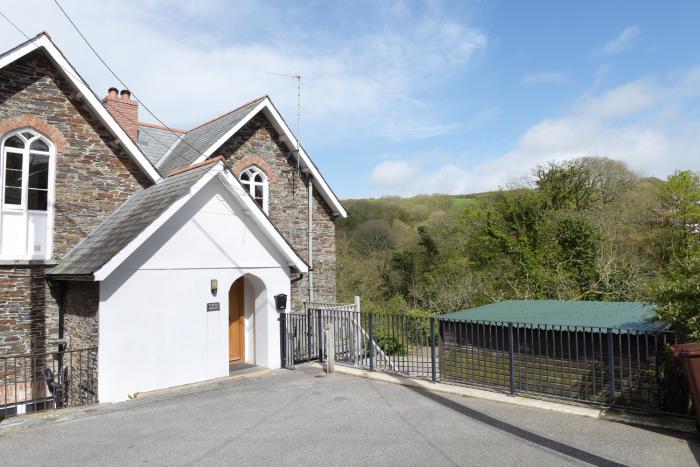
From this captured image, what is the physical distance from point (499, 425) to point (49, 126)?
38.0ft

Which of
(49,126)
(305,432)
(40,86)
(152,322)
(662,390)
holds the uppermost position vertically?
(40,86)

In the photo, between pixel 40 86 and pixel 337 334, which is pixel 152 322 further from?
pixel 40 86

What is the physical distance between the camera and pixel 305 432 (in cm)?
743

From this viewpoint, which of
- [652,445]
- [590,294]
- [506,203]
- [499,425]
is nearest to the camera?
[652,445]

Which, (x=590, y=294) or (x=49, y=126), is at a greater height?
(x=49, y=126)

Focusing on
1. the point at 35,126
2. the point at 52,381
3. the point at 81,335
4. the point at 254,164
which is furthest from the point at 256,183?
the point at 52,381

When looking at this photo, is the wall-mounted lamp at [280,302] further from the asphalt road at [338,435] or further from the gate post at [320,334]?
the asphalt road at [338,435]

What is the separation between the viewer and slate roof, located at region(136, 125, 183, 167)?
16322 millimetres

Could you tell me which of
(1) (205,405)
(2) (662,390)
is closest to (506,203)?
(2) (662,390)

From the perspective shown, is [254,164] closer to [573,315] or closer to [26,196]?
[26,196]

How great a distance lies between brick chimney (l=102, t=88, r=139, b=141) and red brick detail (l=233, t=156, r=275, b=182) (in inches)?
142

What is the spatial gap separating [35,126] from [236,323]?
669 cm

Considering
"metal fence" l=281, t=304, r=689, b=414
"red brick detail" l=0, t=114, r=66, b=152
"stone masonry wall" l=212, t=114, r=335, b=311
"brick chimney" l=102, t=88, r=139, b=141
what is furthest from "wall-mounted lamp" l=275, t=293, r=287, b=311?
"brick chimney" l=102, t=88, r=139, b=141

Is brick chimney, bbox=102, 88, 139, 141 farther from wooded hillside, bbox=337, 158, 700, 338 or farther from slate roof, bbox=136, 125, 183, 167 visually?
wooded hillside, bbox=337, 158, 700, 338
